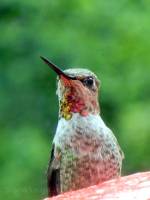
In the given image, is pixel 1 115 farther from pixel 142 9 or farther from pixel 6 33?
pixel 142 9

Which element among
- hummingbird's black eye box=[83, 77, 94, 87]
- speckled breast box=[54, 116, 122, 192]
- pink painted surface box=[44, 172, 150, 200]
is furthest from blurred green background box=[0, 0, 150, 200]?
pink painted surface box=[44, 172, 150, 200]

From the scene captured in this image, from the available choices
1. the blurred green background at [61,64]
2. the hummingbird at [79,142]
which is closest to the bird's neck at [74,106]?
the hummingbird at [79,142]

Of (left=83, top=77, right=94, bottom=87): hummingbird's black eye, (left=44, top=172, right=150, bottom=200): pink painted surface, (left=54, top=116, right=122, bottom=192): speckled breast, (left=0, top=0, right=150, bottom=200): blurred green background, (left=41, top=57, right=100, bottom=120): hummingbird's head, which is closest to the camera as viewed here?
(left=44, top=172, right=150, bottom=200): pink painted surface

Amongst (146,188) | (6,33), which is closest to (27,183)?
(6,33)

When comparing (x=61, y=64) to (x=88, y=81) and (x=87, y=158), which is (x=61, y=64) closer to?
(x=88, y=81)

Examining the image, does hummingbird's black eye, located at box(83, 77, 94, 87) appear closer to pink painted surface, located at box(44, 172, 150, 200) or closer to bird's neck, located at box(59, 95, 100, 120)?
bird's neck, located at box(59, 95, 100, 120)
